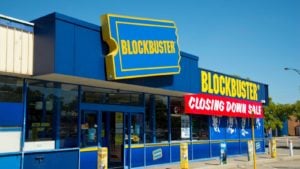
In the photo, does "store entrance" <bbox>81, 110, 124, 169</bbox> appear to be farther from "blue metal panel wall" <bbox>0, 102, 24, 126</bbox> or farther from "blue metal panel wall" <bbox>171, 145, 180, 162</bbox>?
"blue metal panel wall" <bbox>171, 145, 180, 162</bbox>

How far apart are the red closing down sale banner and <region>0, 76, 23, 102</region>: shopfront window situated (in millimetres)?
9684

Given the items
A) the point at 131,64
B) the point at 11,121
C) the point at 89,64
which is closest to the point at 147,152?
the point at 131,64

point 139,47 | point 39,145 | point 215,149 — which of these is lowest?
point 215,149

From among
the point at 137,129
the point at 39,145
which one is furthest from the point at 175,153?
the point at 39,145

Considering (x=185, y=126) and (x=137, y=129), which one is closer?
(x=137, y=129)

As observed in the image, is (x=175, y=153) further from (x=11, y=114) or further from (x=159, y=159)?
(x=11, y=114)

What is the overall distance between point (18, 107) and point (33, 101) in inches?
27.8

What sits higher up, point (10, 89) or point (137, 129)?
point (10, 89)

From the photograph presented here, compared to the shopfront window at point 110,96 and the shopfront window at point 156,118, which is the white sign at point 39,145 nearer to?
the shopfront window at point 110,96

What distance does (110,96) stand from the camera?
17391mm

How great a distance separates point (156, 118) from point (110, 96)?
3.67 m

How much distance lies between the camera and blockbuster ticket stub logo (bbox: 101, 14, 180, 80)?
15.1m

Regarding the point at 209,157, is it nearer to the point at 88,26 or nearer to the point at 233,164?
the point at 233,164

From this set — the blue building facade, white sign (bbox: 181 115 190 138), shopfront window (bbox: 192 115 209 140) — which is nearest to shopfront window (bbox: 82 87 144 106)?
the blue building facade
